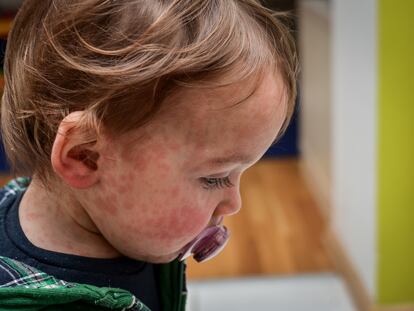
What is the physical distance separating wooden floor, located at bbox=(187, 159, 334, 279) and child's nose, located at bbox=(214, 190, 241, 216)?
193 cm

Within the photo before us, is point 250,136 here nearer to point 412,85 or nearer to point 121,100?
point 121,100

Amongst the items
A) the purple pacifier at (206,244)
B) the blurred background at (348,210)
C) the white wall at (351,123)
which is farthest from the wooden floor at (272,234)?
the purple pacifier at (206,244)

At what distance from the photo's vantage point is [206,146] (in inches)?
22.0

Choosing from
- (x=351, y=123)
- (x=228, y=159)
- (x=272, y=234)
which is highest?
(x=228, y=159)

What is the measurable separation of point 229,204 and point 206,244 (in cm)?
7

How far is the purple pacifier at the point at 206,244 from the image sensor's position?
637 millimetres

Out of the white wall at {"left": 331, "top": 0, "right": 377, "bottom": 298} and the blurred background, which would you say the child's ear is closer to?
the blurred background

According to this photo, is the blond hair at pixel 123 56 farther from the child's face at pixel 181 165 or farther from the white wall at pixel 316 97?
the white wall at pixel 316 97

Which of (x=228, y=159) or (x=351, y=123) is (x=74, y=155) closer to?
(x=228, y=159)

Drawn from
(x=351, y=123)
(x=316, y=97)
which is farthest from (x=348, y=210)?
(x=316, y=97)

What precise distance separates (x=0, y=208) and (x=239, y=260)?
80.5 inches

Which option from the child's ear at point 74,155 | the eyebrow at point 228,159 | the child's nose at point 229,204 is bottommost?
the child's nose at point 229,204

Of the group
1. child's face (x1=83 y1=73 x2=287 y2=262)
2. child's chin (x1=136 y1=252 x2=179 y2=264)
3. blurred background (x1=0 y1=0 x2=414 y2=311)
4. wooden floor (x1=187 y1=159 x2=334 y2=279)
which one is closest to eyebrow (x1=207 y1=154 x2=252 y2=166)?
child's face (x1=83 y1=73 x2=287 y2=262)

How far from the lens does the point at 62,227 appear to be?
610 millimetres
